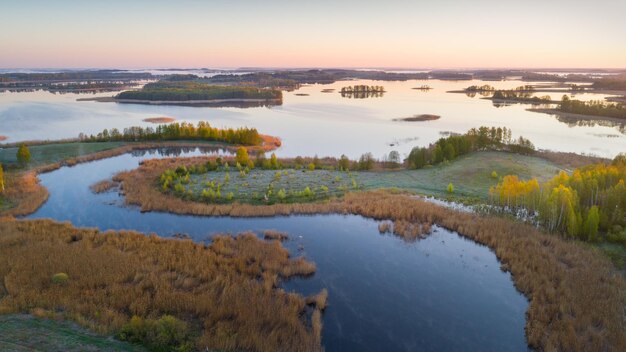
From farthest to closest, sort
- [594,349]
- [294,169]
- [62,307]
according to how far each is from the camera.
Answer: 1. [294,169]
2. [62,307]
3. [594,349]

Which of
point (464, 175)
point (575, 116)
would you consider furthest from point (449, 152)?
point (575, 116)

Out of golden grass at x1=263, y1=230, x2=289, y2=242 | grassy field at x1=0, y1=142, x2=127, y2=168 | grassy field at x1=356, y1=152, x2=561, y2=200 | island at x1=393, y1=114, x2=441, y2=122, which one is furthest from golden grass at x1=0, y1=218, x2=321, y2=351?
island at x1=393, y1=114, x2=441, y2=122

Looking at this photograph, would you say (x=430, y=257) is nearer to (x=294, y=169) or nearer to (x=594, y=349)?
(x=594, y=349)

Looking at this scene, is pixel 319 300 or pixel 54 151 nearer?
pixel 319 300

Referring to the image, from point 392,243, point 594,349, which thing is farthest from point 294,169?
point 594,349

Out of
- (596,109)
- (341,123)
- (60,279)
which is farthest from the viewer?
(596,109)

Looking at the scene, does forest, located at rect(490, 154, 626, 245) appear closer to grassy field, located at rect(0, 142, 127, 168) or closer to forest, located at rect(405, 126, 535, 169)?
forest, located at rect(405, 126, 535, 169)

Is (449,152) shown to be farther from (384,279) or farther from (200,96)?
(200,96)
